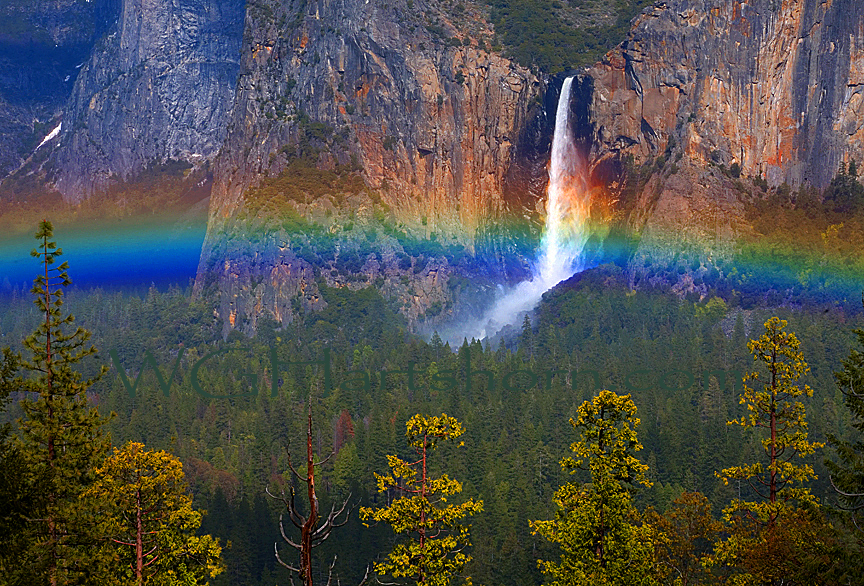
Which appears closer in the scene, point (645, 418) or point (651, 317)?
point (645, 418)

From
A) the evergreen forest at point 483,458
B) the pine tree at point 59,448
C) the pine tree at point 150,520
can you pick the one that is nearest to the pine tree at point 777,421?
the evergreen forest at point 483,458

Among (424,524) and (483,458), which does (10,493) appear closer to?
(424,524)

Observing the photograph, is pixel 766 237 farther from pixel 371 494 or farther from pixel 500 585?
pixel 500 585

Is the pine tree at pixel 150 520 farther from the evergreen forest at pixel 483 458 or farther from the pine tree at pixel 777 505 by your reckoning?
the pine tree at pixel 777 505

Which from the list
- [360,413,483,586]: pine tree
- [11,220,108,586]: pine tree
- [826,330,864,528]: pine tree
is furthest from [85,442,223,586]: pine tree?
[826,330,864,528]: pine tree

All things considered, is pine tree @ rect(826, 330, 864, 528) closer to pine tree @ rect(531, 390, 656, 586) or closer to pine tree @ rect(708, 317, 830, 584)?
pine tree @ rect(708, 317, 830, 584)

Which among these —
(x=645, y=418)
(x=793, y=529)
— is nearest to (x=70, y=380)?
(x=793, y=529)
